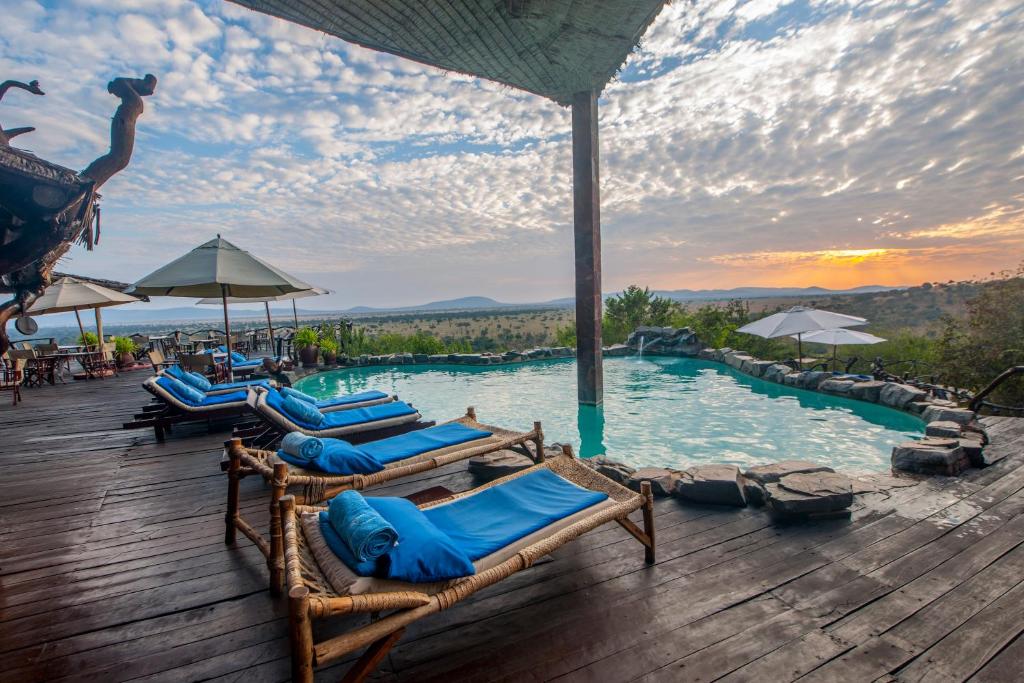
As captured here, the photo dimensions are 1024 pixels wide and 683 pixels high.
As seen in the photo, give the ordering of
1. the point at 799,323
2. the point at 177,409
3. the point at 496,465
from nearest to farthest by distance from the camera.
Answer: the point at 496,465 → the point at 177,409 → the point at 799,323

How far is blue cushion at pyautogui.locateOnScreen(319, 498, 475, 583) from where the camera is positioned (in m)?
1.62

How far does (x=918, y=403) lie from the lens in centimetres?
617

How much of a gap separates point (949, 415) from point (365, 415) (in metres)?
6.61

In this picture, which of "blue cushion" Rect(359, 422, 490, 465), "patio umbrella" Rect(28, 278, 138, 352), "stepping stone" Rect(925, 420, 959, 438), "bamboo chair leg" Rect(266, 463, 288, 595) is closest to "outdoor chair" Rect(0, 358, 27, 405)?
"patio umbrella" Rect(28, 278, 138, 352)

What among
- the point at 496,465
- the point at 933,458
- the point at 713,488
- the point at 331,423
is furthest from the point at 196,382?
the point at 933,458

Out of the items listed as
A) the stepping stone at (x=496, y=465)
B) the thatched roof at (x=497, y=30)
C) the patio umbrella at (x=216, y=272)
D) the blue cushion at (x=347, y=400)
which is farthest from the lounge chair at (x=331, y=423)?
the thatched roof at (x=497, y=30)

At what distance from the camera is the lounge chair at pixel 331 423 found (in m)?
4.01

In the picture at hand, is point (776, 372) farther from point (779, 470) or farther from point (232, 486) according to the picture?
point (232, 486)

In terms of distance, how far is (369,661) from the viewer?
1428 mm

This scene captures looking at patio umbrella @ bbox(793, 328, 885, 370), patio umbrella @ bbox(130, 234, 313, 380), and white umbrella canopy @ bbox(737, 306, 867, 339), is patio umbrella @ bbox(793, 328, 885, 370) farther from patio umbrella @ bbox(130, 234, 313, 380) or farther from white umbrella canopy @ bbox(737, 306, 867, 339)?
patio umbrella @ bbox(130, 234, 313, 380)

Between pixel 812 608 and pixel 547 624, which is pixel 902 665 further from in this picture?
pixel 547 624

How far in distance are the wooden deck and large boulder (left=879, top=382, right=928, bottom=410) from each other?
369 cm

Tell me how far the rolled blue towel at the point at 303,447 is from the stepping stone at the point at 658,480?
225cm

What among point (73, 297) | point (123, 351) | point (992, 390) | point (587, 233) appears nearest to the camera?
point (992, 390)
